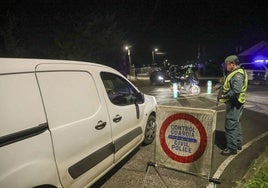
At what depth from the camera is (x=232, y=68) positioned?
5.17 metres

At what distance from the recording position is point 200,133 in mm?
3402

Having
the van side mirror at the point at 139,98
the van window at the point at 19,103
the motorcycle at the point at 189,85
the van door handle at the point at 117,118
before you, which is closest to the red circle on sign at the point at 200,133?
the van door handle at the point at 117,118

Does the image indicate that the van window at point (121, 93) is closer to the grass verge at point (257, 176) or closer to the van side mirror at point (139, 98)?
the van side mirror at point (139, 98)

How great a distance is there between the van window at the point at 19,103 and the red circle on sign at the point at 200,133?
5.52 feet

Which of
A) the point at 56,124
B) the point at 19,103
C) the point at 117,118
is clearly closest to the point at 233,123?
the point at 117,118

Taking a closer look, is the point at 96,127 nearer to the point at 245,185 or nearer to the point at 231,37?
the point at 245,185

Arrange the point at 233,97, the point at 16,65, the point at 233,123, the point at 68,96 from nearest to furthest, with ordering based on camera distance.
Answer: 1. the point at 16,65
2. the point at 68,96
3. the point at 233,97
4. the point at 233,123

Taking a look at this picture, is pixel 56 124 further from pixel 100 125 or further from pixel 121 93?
pixel 121 93

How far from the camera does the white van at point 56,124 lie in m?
2.40

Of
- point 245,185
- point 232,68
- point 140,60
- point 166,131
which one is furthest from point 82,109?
point 140,60

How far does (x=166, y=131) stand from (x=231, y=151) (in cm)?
232

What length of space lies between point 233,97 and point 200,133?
77.4 inches

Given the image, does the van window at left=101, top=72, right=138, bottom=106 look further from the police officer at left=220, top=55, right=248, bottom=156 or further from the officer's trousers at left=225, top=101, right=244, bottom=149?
the officer's trousers at left=225, top=101, right=244, bottom=149

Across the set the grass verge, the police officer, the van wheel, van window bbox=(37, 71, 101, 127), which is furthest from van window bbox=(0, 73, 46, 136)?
the police officer
